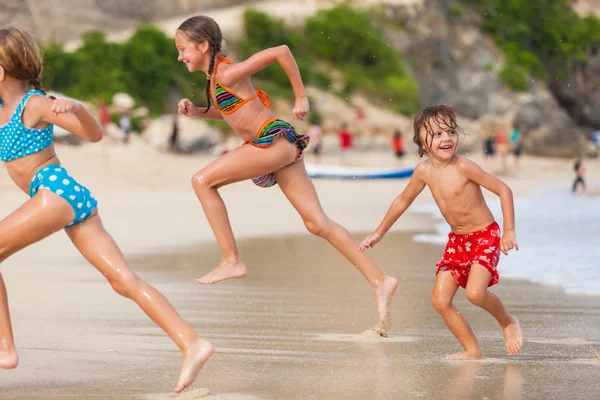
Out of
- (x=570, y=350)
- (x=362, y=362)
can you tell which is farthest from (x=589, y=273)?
(x=362, y=362)

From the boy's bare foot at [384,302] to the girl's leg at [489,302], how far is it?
0.62 metres

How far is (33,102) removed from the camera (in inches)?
162

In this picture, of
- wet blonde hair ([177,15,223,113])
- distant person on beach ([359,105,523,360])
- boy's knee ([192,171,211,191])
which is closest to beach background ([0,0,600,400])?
distant person on beach ([359,105,523,360])

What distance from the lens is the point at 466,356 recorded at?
4809 millimetres

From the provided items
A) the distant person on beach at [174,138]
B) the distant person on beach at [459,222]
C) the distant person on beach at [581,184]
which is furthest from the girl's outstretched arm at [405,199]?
the distant person on beach at [174,138]

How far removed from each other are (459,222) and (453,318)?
495 millimetres

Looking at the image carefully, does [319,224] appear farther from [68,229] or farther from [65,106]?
[65,106]

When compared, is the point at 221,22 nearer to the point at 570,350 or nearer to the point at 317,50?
the point at 317,50

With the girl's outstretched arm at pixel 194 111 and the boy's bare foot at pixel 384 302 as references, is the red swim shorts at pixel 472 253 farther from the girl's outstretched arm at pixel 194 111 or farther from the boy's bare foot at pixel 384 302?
the girl's outstretched arm at pixel 194 111

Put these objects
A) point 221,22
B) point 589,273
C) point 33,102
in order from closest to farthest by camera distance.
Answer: point 33,102
point 589,273
point 221,22

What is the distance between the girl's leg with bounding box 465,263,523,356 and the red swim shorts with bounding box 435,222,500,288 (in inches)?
2.0

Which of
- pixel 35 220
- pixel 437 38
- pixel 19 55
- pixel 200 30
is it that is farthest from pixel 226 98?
pixel 437 38

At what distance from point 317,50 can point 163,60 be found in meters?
9.09

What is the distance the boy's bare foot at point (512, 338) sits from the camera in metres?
4.89
